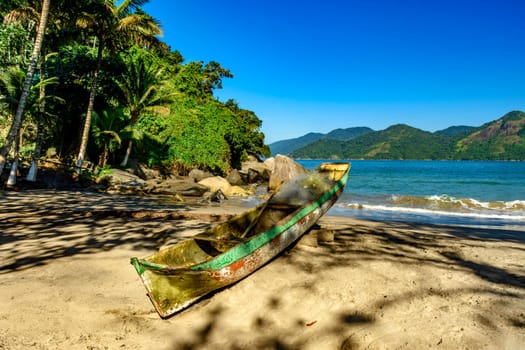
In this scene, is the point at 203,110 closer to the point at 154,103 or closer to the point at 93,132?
the point at 154,103

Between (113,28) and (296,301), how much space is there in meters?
18.2

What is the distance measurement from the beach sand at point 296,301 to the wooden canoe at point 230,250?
1.03ft

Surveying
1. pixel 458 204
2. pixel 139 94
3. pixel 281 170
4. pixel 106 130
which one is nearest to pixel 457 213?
pixel 458 204

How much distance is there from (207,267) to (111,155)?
22314mm

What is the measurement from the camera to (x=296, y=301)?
396cm

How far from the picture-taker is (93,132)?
812 inches

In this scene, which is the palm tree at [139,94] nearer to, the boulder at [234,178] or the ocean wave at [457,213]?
the boulder at [234,178]

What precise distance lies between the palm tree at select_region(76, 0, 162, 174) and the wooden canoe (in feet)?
47.5

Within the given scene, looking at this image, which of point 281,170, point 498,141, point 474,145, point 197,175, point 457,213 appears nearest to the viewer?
point 457,213

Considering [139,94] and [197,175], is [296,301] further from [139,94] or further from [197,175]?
[139,94]

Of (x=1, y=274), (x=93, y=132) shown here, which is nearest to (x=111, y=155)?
(x=93, y=132)

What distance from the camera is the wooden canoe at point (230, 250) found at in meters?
3.59

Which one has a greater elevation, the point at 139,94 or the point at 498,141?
the point at 498,141

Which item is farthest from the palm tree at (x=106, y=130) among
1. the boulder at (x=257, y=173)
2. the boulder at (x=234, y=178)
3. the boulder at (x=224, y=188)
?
the boulder at (x=257, y=173)
